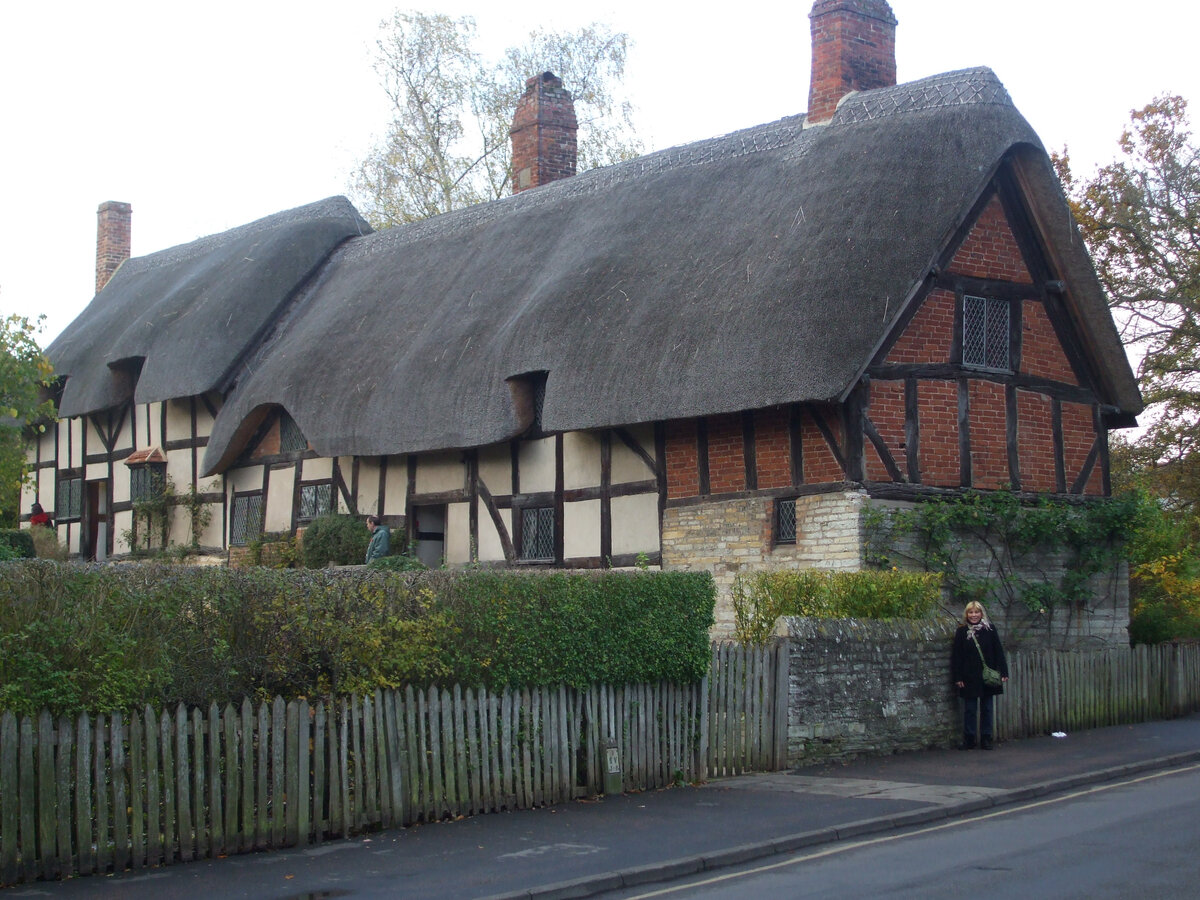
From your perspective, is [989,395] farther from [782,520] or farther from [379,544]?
[379,544]

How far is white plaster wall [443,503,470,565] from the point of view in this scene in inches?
778

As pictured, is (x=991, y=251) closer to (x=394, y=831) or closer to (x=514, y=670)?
(x=514, y=670)

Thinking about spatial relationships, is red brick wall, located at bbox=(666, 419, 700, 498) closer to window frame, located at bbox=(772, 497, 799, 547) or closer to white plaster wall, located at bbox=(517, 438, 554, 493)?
window frame, located at bbox=(772, 497, 799, 547)

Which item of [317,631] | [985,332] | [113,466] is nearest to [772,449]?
[985,332]

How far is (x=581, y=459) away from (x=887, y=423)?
4.31 metres

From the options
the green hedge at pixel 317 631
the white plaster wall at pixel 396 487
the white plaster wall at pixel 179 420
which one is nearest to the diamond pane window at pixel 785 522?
the green hedge at pixel 317 631

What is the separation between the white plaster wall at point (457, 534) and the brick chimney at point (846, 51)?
7558mm

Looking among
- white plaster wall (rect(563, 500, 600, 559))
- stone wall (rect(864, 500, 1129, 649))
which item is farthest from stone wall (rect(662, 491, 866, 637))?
white plaster wall (rect(563, 500, 600, 559))

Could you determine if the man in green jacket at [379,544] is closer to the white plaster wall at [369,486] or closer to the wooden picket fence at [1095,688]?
the white plaster wall at [369,486]

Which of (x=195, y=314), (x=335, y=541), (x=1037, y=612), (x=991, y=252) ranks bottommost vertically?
(x=1037, y=612)

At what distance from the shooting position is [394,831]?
9.27m

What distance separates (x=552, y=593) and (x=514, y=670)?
0.65m

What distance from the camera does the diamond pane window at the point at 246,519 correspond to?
23641 millimetres

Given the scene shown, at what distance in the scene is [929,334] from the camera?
16.4 metres
